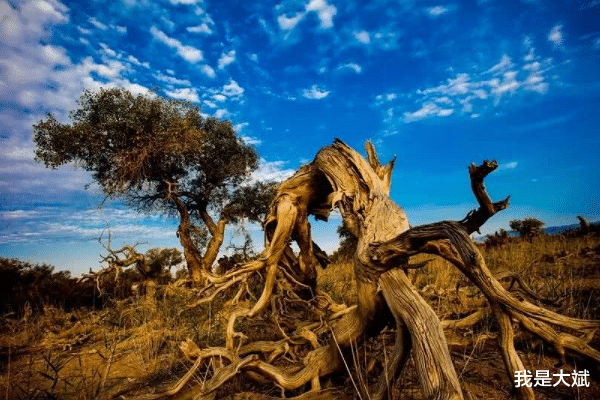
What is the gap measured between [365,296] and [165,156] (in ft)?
37.3

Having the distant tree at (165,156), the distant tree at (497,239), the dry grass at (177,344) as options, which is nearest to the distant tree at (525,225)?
the distant tree at (497,239)

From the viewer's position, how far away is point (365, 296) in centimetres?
317

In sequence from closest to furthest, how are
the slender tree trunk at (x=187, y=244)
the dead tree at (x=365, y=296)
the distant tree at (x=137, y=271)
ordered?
the dead tree at (x=365, y=296) → the distant tree at (x=137, y=271) → the slender tree trunk at (x=187, y=244)

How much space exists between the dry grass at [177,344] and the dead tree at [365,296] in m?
0.25

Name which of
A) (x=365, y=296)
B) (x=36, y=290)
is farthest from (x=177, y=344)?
(x=36, y=290)

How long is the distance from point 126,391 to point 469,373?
3831 mm

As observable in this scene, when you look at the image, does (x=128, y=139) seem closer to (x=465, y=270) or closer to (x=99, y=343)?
(x=99, y=343)

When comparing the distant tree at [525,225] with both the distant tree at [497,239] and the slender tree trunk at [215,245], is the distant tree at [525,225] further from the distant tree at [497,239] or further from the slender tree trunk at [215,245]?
the slender tree trunk at [215,245]

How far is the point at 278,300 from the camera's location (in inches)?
199

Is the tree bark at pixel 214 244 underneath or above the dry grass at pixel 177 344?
above

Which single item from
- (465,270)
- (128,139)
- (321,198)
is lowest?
(465,270)

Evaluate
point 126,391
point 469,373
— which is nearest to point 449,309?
point 469,373

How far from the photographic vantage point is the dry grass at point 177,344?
127 inches

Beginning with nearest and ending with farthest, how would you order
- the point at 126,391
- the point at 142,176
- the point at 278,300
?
the point at 126,391 < the point at 278,300 < the point at 142,176
